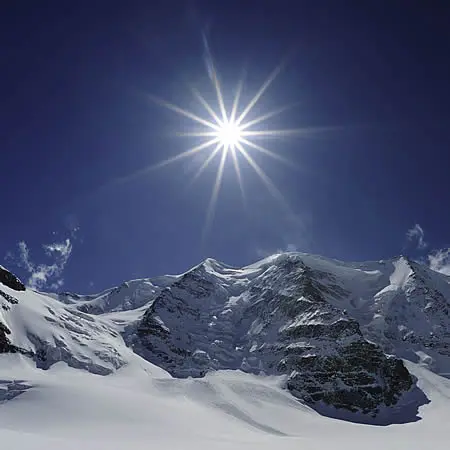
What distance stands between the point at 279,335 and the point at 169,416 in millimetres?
90440

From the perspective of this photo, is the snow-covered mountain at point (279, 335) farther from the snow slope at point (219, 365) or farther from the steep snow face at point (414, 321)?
the snow slope at point (219, 365)

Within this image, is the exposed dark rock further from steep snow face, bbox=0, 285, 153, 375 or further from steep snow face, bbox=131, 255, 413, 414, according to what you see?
steep snow face, bbox=131, 255, 413, 414

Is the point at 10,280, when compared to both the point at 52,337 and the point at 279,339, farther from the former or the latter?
the point at 279,339

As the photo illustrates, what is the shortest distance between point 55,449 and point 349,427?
254ft

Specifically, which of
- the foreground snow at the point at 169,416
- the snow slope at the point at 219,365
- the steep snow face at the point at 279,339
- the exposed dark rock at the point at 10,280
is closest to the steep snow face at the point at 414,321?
the snow slope at the point at 219,365

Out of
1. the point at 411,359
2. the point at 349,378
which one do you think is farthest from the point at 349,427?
the point at 411,359

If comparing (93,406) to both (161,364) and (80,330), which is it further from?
(161,364)

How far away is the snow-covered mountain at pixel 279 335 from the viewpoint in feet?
353

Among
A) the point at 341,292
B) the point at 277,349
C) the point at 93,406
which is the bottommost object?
the point at 93,406

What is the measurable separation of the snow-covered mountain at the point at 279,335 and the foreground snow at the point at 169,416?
6842 mm

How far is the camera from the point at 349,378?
118500mm

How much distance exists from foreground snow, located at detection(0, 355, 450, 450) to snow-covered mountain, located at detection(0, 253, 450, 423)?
684 cm

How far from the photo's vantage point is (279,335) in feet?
480

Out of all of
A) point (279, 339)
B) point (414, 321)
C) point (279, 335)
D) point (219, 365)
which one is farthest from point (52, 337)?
point (414, 321)
